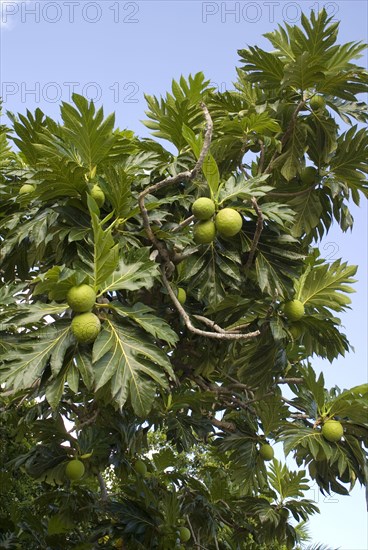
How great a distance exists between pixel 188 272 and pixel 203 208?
0.37 meters

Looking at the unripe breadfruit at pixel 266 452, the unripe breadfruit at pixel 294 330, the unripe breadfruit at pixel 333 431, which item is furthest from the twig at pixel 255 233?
the unripe breadfruit at pixel 266 452

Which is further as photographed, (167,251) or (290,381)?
(290,381)

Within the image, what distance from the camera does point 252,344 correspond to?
3875mm

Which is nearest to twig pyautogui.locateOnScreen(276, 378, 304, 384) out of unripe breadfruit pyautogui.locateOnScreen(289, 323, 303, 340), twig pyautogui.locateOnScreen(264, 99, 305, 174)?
unripe breadfruit pyautogui.locateOnScreen(289, 323, 303, 340)

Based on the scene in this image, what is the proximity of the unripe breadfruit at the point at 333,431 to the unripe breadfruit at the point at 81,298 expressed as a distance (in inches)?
65.4

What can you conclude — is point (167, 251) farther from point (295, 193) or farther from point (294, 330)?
point (295, 193)

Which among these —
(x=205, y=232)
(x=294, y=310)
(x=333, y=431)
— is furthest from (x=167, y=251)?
(x=333, y=431)

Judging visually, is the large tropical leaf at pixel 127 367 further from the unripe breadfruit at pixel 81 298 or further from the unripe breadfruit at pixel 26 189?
the unripe breadfruit at pixel 26 189

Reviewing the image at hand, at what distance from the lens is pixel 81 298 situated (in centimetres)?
286

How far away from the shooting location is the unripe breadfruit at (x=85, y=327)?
2.86 metres

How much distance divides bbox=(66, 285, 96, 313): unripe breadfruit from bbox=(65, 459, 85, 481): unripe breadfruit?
75.8 inches

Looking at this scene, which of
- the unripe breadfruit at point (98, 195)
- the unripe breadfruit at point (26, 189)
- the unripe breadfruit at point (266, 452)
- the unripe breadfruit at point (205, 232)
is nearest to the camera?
the unripe breadfruit at point (205, 232)

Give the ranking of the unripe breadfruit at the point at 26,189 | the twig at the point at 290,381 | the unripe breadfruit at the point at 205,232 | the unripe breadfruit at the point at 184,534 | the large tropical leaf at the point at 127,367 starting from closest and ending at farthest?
the large tropical leaf at the point at 127,367 < the unripe breadfruit at the point at 205,232 < the unripe breadfruit at the point at 26,189 < the twig at the point at 290,381 < the unripe breadfruit at the point at 184,534

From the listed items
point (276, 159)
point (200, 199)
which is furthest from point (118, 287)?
point (276, 159)
